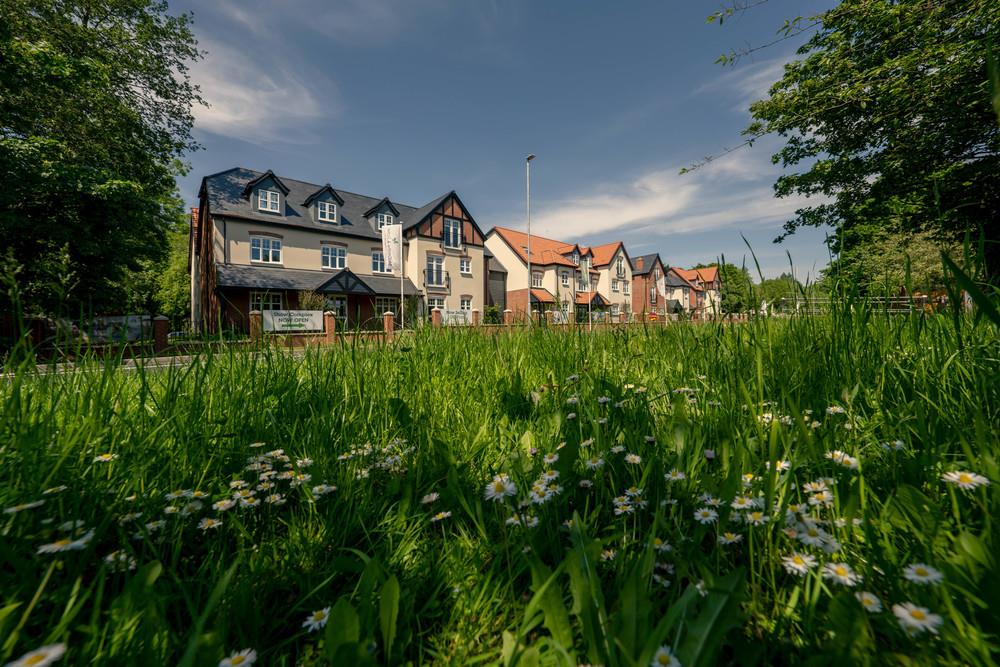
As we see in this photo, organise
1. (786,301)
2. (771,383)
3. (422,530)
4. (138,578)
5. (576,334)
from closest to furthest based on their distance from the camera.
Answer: (138,578)
(422,530)
(771,383)
(786,301)
(576,334)

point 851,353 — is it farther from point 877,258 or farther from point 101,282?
point 877,258

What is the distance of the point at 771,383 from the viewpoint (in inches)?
77.8

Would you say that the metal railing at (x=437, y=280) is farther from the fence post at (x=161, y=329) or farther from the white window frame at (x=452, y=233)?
the fence post at (x=161, y=329)

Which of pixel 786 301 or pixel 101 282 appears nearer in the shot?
pixel 786 301

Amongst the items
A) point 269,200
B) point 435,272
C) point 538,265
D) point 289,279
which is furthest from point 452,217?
point 289,279

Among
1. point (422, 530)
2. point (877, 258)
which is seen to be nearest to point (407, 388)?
point (422, 530)

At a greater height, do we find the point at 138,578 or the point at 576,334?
the point at 576,334

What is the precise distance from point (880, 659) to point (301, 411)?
2.16m

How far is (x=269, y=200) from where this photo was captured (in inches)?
984

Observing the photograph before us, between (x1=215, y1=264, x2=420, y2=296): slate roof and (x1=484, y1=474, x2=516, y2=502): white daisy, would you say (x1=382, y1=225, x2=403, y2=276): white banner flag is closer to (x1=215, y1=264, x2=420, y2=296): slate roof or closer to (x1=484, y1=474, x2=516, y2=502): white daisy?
(x1=215, y1=264, x2=420, y2=296): slate roof

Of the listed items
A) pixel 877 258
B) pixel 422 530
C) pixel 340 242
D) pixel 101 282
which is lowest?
pixel 422 530

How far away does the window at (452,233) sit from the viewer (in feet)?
105

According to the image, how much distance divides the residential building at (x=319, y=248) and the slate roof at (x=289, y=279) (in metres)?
0.06

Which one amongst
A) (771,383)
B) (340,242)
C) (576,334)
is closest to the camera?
(771,383)
